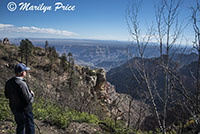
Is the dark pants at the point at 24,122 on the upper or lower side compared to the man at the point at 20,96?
lower

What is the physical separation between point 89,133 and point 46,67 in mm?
34494

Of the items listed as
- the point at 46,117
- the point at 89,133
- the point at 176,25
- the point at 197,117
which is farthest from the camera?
the point at 46,117

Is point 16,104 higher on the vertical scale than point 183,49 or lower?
lower

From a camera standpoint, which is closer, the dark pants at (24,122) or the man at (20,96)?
the man at (20,96)

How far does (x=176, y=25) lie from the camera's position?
3.74 meters

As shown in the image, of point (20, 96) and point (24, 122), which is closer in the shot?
point (20, 96)

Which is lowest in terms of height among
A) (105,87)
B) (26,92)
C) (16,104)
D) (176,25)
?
(105,87)

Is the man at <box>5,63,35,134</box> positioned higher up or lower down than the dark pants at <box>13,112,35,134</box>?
higher up

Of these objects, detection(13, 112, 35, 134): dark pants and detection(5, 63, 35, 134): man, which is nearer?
detection(5, 63, 35, 134): man

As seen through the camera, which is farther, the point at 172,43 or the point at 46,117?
the point at 46,117

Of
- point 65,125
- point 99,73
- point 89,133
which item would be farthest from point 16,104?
point 99,73

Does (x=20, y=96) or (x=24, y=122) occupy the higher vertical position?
(x=20, y=96)

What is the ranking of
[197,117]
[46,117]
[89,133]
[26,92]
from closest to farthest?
1. [197,117]
2. [26,92]
3. [89,133]
4. [46,117]

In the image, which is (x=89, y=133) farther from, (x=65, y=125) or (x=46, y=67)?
(x=46, y=67)
